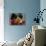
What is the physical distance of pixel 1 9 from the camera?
5254mm

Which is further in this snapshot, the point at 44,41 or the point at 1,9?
the point at 1,9

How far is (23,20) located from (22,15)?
0.20 metres

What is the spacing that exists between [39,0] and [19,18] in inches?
41.3

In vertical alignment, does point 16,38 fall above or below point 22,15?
below

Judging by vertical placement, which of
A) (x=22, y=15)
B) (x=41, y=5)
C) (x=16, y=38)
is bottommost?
(x=16, y=38)

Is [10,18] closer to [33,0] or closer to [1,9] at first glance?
[1,9]

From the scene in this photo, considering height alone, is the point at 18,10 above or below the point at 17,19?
above

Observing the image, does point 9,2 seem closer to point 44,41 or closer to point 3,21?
point 3,21

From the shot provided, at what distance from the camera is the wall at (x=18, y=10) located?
17.2ft

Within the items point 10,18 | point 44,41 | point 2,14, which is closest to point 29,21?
point 10,18

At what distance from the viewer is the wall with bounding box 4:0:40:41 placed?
5.24m

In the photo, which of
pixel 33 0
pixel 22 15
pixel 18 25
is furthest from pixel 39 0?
pixel 18 25

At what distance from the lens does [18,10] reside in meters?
5.31

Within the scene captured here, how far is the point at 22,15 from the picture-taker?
17.6 feet
